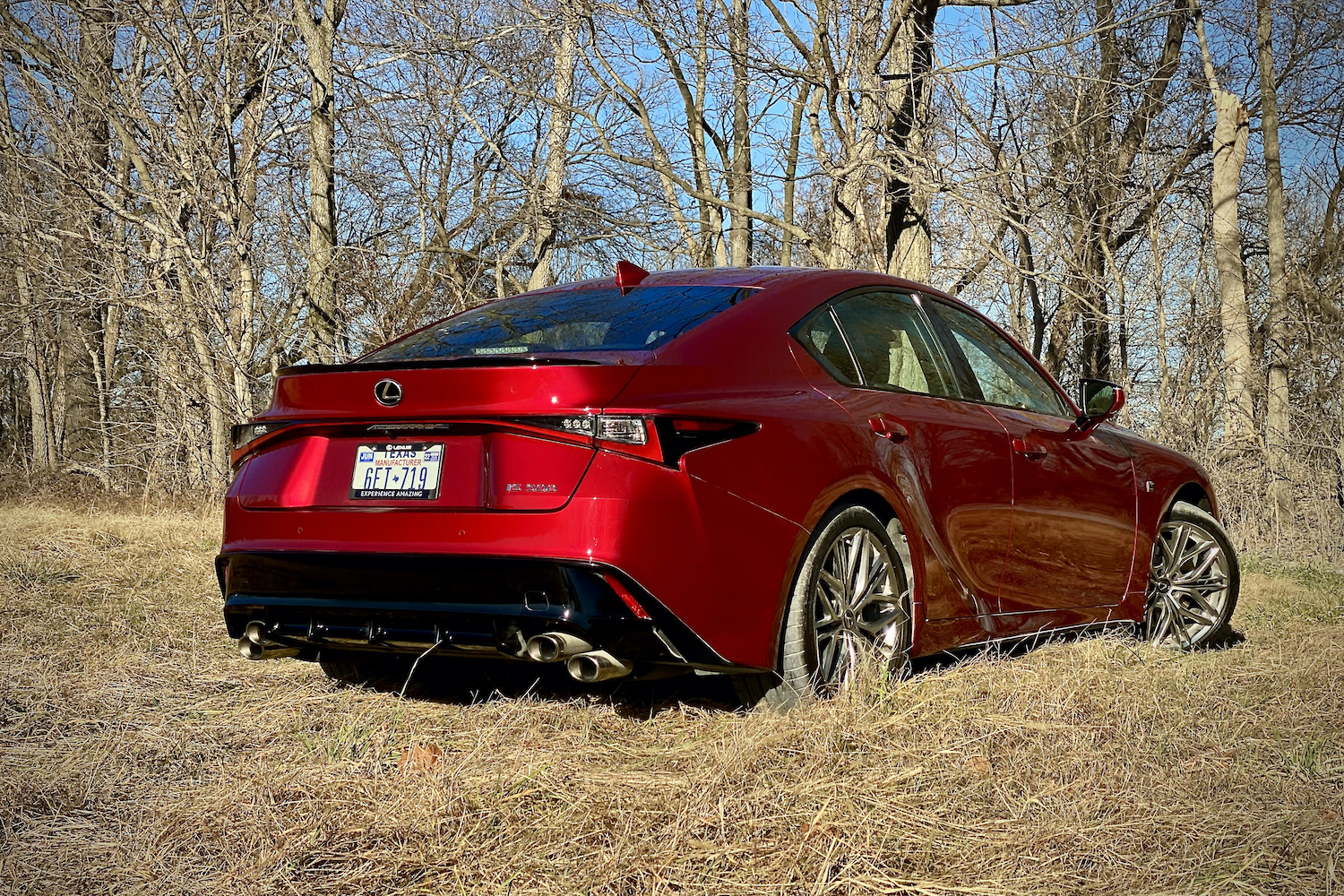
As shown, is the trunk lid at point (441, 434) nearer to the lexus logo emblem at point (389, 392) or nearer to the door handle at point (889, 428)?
the lexus logo emblem at point (389, 392)

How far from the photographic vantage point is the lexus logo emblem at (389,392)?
140 inches

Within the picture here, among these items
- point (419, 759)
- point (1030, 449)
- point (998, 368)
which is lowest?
point (419, 759)

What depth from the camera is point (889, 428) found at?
4172 millimetres

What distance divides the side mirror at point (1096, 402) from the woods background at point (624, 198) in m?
4.59

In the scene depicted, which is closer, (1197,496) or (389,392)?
(389,392)

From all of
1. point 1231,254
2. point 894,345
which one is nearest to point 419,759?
point 894,345

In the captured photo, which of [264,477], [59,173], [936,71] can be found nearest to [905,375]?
[264,477]

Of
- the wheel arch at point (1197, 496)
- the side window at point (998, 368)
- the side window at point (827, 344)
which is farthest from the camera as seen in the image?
the wheel arch at point (1197, 496)

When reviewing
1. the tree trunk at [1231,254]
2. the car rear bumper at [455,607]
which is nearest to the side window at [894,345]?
the car rear bumper at [455,607]

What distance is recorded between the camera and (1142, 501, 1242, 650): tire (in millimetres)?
5793

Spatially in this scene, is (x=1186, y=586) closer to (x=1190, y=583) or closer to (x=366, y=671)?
(x=1190, y=583)

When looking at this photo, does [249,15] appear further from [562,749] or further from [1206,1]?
[1206,1]

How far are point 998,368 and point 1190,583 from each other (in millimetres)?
1610

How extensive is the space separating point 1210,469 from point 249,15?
982cm
